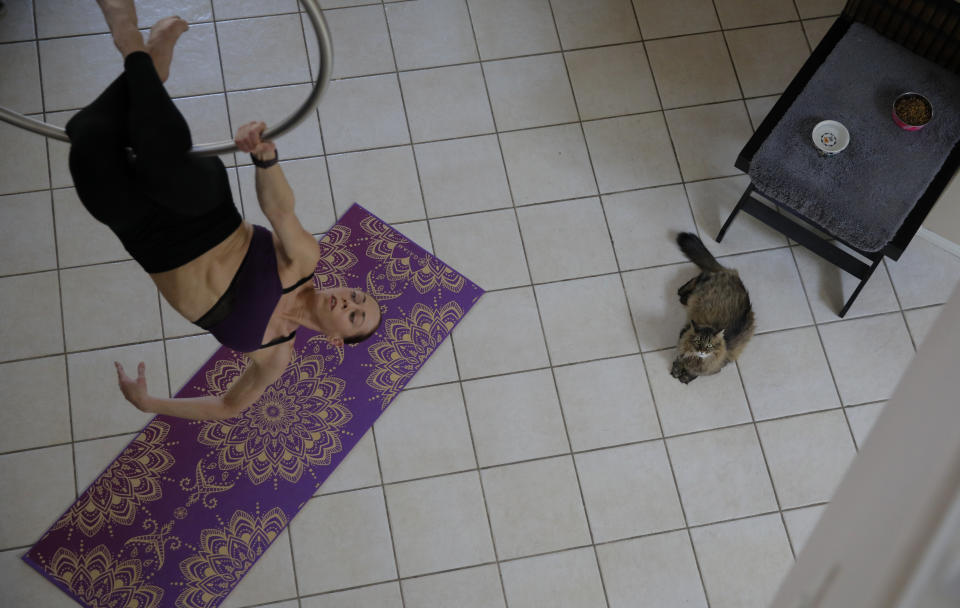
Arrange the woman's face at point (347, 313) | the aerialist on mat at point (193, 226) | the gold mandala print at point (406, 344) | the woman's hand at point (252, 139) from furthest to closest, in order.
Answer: the gold mandala print at point (406, 344) < the woman's face at point (347, 313) < the aerialist on mat at point (193, 226) < the woman's hand at point (252, 139)

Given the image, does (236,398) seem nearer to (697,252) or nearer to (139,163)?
(139,163)

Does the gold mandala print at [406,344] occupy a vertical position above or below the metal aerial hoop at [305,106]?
below

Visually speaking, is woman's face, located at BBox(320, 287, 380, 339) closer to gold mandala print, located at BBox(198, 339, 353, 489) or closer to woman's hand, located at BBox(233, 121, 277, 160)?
gold mandala print, located at BBox(198, 339, 353, 489)

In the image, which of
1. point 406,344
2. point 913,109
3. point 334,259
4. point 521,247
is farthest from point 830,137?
point 334,259

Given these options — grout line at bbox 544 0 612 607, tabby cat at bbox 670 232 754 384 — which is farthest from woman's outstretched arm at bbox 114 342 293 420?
tabby cat at bbox 670 232 754 384

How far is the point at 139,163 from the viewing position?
59.6 inches

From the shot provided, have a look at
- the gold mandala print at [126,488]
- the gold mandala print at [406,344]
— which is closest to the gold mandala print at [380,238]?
the gold mandala print at [406,344]

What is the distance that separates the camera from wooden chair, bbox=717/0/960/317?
2785 millimetres

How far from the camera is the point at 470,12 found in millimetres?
3512

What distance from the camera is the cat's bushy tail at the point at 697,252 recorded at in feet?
9.92

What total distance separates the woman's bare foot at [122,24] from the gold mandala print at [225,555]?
5.71 ft

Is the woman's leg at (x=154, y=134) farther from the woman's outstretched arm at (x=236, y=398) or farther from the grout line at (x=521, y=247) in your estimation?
the grout line at (x=521, y=247)

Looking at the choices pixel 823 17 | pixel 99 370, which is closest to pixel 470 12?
pixel 823 17

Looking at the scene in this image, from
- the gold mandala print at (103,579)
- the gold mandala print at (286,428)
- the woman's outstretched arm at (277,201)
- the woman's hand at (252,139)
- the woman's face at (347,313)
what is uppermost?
the woman's hand at (252,139)
